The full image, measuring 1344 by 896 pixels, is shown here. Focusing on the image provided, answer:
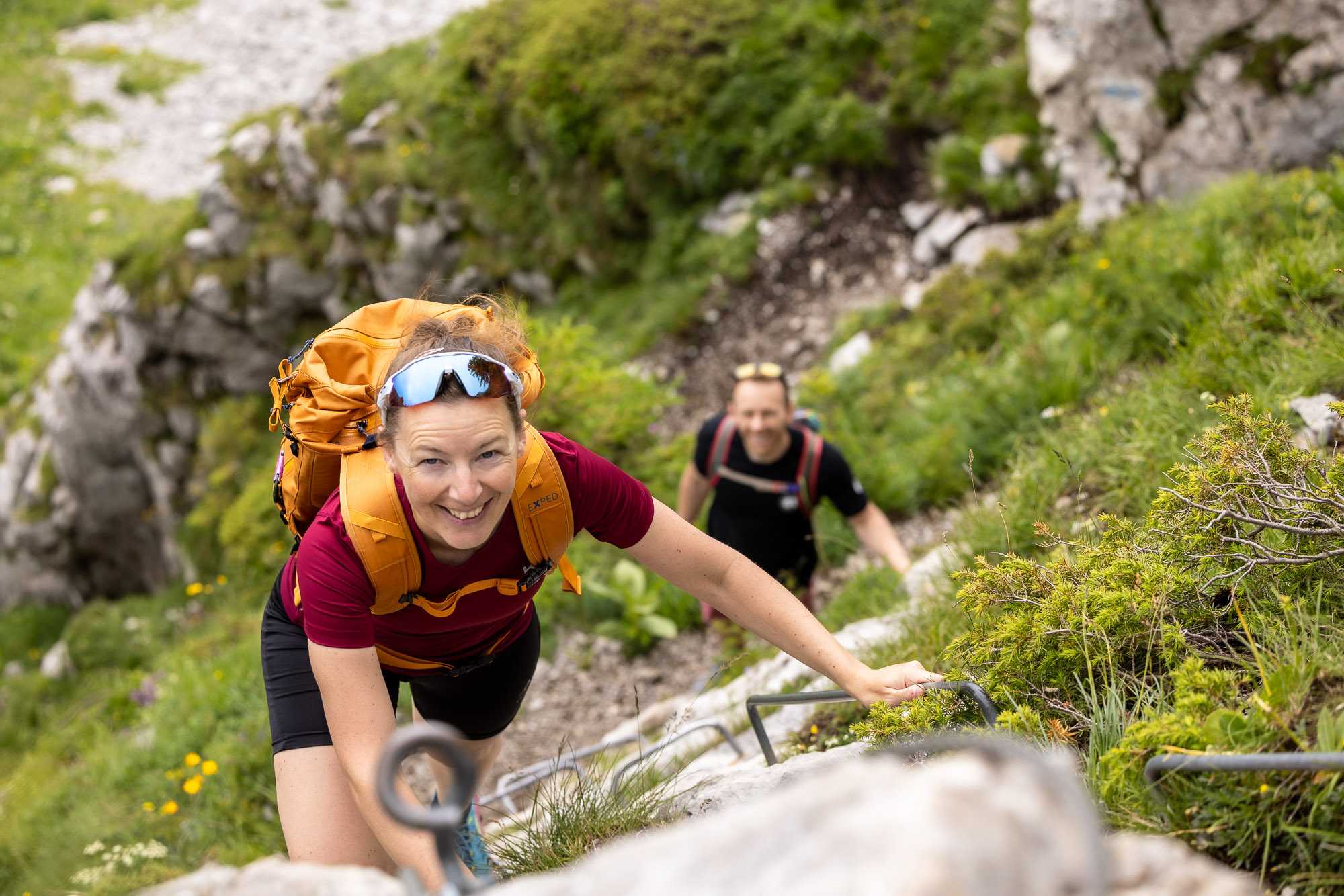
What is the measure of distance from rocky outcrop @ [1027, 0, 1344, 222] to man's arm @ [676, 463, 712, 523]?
15.8 feet

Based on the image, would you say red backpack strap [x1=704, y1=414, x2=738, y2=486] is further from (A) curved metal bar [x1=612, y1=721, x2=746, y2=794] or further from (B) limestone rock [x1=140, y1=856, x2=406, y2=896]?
(B) limestone rock [x1=140, y1=856, x2=406, y2=896]

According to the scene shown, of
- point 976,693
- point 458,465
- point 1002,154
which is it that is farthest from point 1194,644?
point 1002,154

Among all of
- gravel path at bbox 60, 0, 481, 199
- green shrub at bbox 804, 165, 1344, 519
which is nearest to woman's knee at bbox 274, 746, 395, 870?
green shrub at bbox 804, 165, 1344, 519

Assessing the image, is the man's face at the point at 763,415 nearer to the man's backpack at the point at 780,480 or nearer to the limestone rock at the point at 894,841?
the man's backpack at the point at 780,480

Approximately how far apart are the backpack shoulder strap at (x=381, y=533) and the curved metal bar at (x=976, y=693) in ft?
4.89

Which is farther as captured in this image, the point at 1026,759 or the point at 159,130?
the point at 159,130

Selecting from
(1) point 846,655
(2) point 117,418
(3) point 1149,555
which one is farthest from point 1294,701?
(2) point 117,418

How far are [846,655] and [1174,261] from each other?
14.7 feet

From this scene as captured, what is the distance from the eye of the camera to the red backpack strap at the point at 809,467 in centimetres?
555

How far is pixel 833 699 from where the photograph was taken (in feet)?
10.1

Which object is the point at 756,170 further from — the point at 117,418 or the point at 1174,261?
the point at 117,418

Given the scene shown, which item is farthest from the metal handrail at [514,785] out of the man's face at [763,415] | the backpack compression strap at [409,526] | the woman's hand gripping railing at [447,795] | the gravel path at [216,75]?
the gravel path at [216,75]

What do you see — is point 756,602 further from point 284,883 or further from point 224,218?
point 224,218

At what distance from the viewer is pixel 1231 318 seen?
4.95 metres
